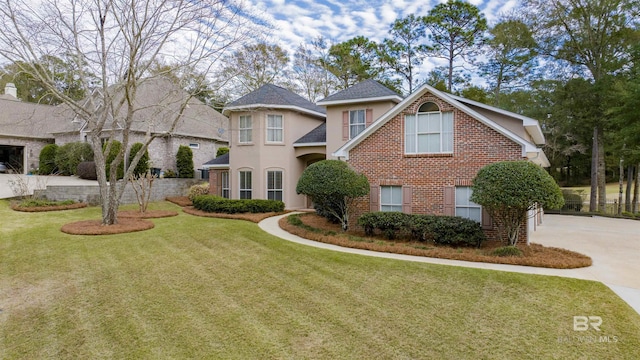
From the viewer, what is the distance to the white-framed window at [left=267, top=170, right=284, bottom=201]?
1836 centimetres

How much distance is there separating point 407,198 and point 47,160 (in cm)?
2595

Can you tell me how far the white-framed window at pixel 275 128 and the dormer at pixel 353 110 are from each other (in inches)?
108

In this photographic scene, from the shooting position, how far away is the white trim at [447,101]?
10.6 metres

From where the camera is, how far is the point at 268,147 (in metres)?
18.3

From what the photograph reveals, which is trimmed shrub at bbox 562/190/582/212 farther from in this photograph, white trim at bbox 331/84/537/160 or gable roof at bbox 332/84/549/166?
white trim at bbox 331/84/537/160

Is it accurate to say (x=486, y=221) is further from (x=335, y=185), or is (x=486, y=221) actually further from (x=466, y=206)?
(x=335, y=185)

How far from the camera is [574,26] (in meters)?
22.2

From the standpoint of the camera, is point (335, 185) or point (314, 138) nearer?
point (335, 185)

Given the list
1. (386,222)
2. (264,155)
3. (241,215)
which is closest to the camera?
(386,222)

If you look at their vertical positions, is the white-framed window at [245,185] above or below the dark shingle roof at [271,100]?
below

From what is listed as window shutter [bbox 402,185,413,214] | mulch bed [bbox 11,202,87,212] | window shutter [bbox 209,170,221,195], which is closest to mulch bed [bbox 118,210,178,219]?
mulch bed [bbox 11,202,87,212]

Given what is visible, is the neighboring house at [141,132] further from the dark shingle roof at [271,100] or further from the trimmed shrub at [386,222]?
the trimmed shrub at [386,222]

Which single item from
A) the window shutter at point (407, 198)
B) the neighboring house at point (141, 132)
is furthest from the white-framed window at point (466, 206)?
the neighboring house at point (141, 132)

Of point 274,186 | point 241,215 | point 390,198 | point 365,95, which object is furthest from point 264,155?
point 390,198
